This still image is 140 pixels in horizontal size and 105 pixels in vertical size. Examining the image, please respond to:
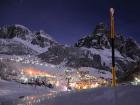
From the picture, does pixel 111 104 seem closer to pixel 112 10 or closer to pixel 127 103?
pixel 127 103

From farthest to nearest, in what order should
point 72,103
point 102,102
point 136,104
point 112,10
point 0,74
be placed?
point 0,74
point 112,10
point 72,103
point 102,102
point 136,104

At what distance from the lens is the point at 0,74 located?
156250mm

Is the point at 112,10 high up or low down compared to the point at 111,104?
up

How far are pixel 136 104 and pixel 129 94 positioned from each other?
129 centimetres

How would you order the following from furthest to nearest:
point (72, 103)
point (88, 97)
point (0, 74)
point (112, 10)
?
1. point (0, 74)
2. point (112, 10)
3. point (88, 97)
4. point (72, 103)

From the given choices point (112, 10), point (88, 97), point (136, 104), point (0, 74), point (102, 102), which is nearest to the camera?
point (136, 104)

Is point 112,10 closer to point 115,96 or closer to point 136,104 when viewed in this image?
point 115,96

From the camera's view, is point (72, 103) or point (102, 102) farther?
point (72, 103)

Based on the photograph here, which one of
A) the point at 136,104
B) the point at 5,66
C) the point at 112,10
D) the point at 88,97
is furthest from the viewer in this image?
the point at 5,66

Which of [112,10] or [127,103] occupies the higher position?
[112,10]

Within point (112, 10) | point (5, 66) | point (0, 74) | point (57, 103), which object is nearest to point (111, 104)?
point (57, 103)

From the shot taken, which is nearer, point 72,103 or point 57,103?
point 72,103

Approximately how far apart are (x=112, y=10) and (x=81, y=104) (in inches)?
416

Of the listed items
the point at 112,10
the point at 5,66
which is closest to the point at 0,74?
the point at 5,66
